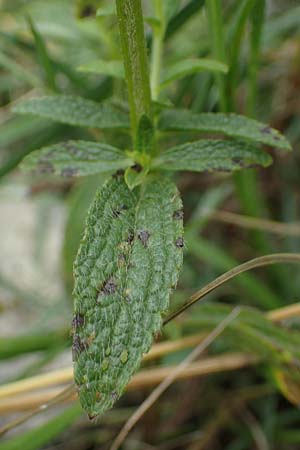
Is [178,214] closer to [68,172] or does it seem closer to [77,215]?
[68,172]

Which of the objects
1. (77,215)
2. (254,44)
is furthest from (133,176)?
(77,215)

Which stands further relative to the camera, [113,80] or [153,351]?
[113,80]

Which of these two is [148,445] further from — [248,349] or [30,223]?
[30,223]

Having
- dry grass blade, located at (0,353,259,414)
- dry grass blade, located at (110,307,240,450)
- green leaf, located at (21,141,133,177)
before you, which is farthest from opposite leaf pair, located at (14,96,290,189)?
dry grass blade, located at (0,353,259,414)

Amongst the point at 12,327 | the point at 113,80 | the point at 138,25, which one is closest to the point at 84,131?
the point at 113,80

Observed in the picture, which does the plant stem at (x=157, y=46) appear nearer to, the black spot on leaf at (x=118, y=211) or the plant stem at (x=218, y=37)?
the plant stem at (x=218, y=37)
